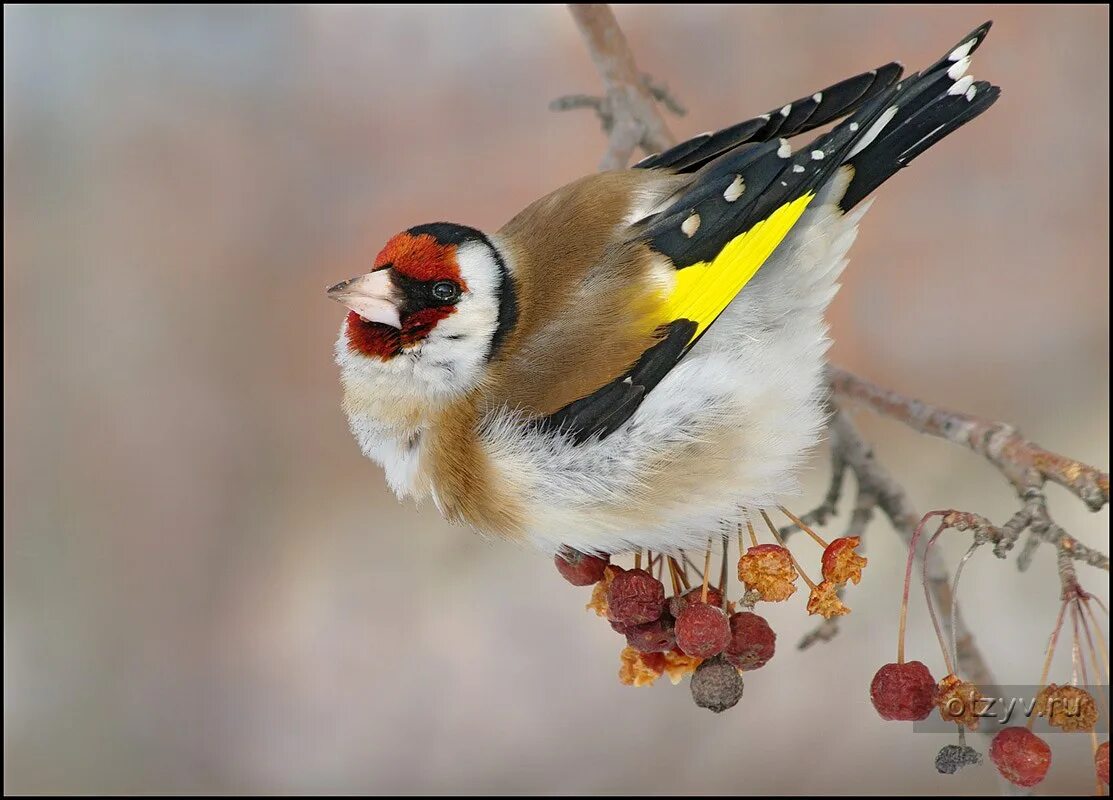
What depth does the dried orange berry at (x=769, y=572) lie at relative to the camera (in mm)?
822

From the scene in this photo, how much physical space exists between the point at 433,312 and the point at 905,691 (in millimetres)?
432

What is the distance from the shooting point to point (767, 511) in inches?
36.6

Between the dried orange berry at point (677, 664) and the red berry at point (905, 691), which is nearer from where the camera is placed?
the red berry at point (905, 691)

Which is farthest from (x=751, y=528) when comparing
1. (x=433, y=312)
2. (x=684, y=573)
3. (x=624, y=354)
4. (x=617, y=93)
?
(x=617, y=93)

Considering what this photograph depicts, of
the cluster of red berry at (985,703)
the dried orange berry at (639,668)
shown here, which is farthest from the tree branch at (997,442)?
the dried orange berry at (639,668)

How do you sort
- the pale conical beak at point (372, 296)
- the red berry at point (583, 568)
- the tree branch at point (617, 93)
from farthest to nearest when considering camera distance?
the tree branch at point (617, 93), the red berry at point (583, 568), the pale conical beak at point (372, 296)

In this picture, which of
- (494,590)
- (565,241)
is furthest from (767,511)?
(494,590)

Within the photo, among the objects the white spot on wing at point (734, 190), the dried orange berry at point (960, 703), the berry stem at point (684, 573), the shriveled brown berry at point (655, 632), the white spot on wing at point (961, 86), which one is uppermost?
the white spot on wing at point (961, 86)

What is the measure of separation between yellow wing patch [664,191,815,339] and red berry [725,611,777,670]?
0.72ft

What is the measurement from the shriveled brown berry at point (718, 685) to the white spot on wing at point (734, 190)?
1.13 ft

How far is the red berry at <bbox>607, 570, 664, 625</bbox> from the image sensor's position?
2.76 ft

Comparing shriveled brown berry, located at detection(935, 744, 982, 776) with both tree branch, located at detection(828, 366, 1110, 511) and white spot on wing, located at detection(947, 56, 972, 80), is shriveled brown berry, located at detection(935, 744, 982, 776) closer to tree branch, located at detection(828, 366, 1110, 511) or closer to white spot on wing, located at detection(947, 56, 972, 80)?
tree branch, located at detection(828, 366, 1110, 511)

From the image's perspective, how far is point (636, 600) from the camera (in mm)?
842

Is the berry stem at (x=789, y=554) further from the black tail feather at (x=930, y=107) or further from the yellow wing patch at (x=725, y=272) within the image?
the black tail feather at (x=930, y=107)
